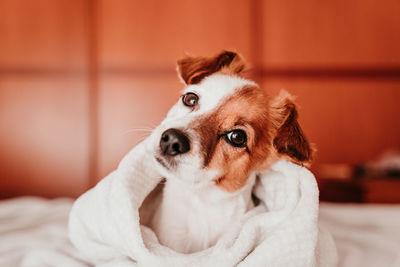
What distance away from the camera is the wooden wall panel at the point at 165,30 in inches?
98.0

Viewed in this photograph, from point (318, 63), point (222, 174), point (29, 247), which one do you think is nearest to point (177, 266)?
point (222, 174)

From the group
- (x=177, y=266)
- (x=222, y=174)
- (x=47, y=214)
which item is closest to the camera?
(x=177, y=266)

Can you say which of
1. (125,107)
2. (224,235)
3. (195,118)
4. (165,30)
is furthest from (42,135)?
(224,235)

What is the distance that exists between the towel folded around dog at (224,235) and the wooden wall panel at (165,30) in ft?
5.28

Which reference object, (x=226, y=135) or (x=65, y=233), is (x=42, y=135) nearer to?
(x=65, y=233)

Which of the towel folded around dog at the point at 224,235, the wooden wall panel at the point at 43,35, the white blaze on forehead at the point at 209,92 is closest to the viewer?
the towel folded around dog at the point at 224,235

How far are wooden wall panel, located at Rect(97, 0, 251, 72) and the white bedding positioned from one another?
4.24ft

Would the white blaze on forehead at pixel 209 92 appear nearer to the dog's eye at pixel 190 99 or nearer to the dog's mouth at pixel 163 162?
the dog's eye at pixel 190 99

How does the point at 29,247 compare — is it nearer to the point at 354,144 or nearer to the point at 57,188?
the point at 57,188

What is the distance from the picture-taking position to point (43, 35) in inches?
97.8

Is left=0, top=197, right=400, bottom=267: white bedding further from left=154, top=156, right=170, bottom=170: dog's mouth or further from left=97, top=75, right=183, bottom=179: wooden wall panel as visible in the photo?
left=97, top=75, right=183, bottom=179: wooden wall panel

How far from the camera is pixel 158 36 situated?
250 centimetres

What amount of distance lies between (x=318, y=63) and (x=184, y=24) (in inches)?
42.8

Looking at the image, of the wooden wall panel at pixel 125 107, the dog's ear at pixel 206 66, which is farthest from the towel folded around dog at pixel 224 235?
the wooden wall panel at pixel 125 107
